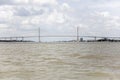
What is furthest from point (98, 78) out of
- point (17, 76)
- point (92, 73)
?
point (17, 76)

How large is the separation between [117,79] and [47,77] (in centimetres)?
403

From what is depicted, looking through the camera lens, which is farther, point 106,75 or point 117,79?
point 106,75

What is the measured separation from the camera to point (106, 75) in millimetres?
20625

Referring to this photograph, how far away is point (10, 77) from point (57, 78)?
2867 mm

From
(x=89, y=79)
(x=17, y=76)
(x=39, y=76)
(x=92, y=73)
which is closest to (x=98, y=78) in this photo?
(x=89, y=79)

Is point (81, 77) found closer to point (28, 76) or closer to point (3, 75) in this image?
point (28, 76)

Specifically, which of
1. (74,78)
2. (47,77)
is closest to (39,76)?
(47,77)

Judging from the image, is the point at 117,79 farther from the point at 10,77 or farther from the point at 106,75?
the point at 10,77

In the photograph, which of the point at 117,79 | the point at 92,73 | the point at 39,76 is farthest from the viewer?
the point at 92,73

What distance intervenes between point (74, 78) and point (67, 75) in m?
1.20

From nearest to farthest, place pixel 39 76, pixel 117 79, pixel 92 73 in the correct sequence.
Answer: pixel 117 79
pixel 39 76
pixel 92 73

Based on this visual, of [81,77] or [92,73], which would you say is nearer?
[81,77]

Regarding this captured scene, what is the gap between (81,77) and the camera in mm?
19672

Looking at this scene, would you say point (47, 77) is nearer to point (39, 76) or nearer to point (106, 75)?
point (39, 76)
